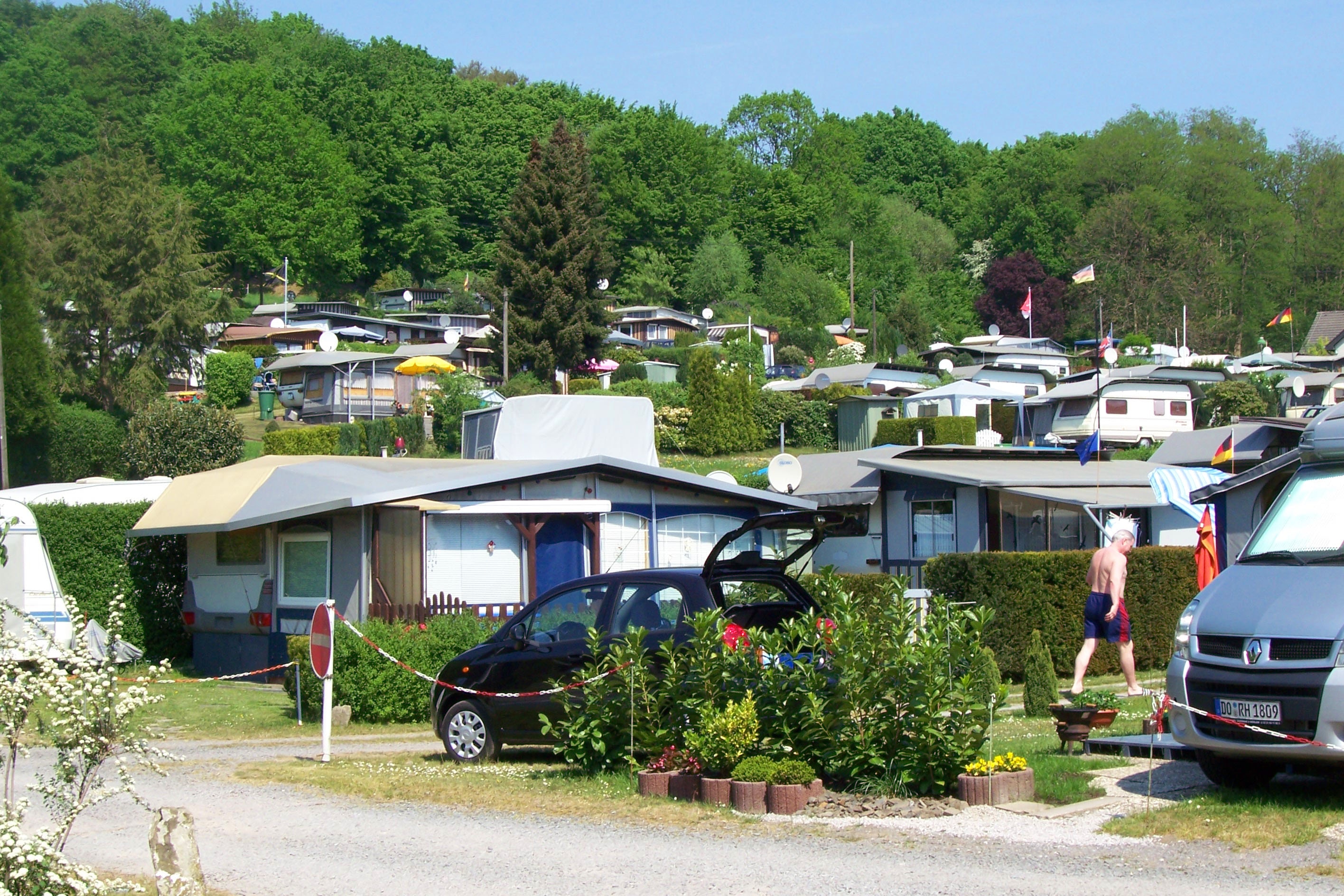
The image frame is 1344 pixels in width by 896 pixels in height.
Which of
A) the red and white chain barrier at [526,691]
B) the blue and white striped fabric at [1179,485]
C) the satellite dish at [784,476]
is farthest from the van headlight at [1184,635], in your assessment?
the satellite dish at [784,476]

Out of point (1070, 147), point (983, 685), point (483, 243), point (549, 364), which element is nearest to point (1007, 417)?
point (549, 364)

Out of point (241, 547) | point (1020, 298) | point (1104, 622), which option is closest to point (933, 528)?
point (1104, 622)

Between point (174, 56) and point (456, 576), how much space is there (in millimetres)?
110009

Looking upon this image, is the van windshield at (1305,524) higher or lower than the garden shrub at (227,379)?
lower

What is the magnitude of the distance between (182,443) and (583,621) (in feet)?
112

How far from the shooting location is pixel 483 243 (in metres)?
96.4

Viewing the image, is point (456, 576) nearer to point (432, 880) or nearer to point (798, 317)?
point (432, 880)

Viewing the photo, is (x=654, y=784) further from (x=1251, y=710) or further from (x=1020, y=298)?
(x=1020, y=298)

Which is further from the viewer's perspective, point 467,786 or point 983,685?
point 467,786

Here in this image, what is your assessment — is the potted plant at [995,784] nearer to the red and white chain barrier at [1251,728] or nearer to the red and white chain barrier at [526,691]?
the red and white chain barrier at [1251,728]

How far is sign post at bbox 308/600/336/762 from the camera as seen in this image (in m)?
11.7

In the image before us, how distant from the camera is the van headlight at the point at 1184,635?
26.3 ft

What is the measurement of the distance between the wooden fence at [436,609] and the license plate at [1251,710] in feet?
31.1

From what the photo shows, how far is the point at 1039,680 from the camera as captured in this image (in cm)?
1242
